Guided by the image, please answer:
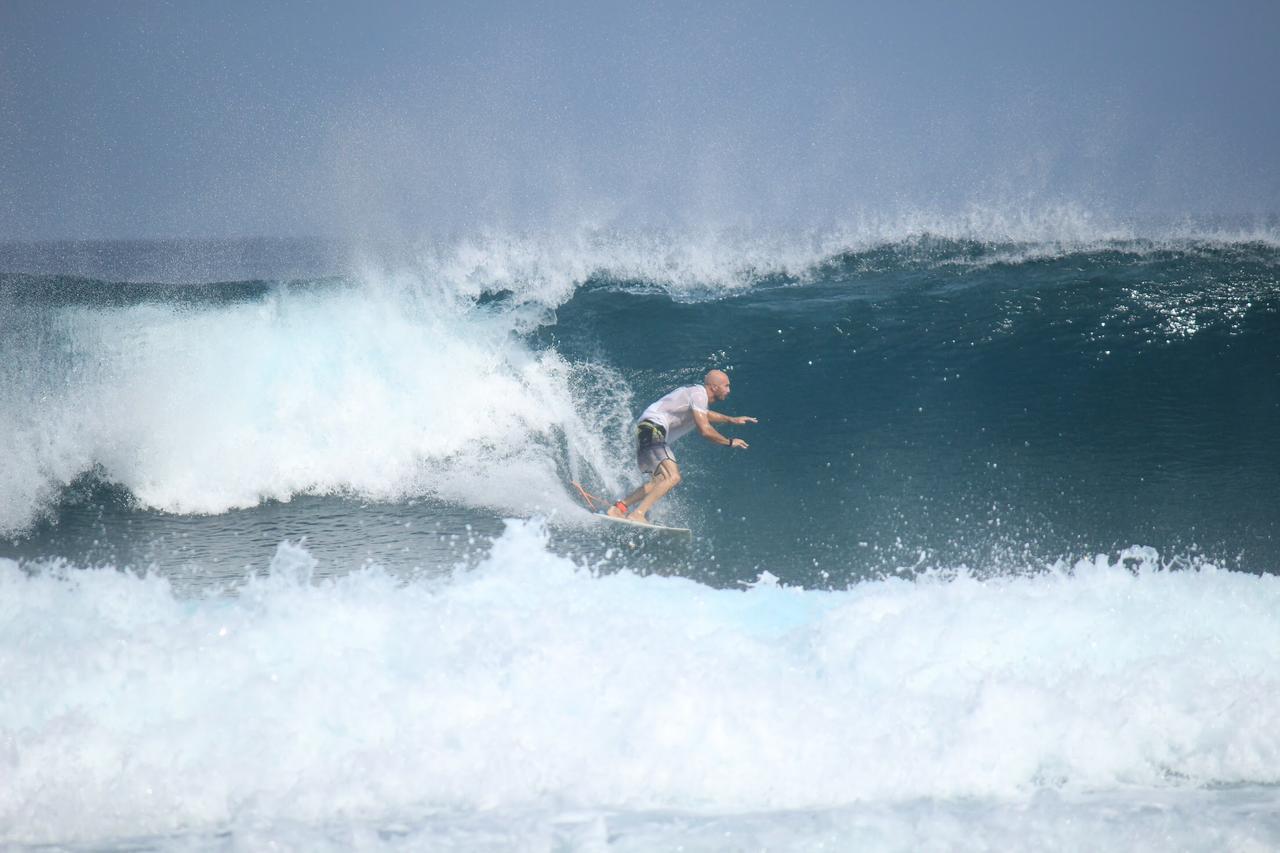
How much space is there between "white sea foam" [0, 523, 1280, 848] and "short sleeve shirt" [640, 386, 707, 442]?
272cm

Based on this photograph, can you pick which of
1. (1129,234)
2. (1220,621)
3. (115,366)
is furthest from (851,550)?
(115,366)

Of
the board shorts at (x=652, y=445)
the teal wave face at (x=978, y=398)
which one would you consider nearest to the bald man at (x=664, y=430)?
the board shorts at (x=652, y=445)

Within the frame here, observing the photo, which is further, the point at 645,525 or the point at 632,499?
the point at 632,499

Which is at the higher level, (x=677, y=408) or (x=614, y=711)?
(x=677, y=408)

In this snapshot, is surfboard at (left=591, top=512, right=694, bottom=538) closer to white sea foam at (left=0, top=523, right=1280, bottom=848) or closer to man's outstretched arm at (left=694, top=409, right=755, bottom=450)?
man's outstretched arm at (left=694, top=409, right=755, bottom=450)

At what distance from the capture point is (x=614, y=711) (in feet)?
12.4

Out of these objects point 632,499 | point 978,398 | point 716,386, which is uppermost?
point 716,386

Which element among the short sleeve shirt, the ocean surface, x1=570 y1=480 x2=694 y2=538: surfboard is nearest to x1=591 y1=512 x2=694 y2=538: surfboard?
x1=570 y1=480 x2=694 y2=538: surfboard

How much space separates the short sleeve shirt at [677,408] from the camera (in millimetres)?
7504

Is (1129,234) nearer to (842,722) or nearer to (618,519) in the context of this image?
(618,519)

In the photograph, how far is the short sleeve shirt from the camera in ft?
24.6

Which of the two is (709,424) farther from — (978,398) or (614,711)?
(614,711)

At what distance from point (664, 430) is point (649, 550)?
3.46 feet

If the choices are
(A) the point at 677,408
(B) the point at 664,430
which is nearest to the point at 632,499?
(B) the point at 664,430
